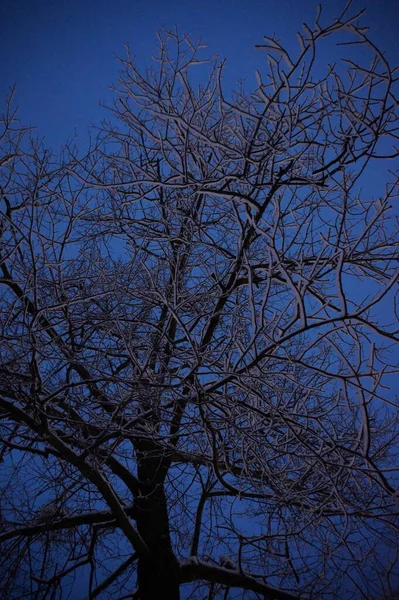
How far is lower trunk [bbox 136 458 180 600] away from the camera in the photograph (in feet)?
12.0

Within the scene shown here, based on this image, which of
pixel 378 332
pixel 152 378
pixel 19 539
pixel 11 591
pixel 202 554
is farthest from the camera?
pixel 202 554

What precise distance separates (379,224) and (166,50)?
2017 millimetres

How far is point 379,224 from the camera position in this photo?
3.54m

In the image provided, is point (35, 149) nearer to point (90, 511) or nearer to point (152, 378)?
point (152, 378)

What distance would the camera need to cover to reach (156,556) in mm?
3789

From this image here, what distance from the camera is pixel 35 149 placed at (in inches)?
129

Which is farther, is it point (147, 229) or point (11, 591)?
point (147, 229)

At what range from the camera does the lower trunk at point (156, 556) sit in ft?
12.0

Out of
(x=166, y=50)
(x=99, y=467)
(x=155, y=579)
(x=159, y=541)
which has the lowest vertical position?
(x=155, y=579)

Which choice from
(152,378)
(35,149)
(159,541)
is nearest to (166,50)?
(35,149)

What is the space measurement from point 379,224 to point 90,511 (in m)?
3.40

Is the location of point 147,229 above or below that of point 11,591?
above

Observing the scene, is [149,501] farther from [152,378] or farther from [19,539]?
[152,378]

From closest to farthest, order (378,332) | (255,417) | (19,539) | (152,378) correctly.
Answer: (378,332) → (152,378) → (255,417) → (19,539)
